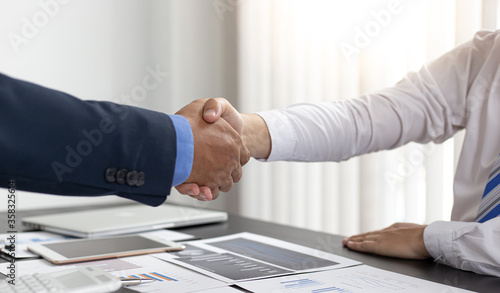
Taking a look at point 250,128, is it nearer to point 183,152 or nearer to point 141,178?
point 183,152

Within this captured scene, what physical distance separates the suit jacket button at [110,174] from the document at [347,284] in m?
0.25

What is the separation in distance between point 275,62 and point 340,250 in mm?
1572

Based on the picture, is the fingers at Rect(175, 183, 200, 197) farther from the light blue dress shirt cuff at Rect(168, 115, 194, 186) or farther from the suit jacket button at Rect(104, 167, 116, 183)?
the suit jacket button at Rect(104, 167, 116, 183)

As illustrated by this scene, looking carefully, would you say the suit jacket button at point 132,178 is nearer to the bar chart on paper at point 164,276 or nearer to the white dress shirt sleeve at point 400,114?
the bar chart on paper at point 164,276

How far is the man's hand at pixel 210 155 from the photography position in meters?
0.95

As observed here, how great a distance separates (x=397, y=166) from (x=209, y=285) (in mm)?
1335

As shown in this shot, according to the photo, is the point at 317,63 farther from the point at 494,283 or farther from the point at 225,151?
the point at 494,283

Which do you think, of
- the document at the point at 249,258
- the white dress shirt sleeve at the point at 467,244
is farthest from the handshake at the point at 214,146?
the white dress shirt sleeve at the point at 467,244

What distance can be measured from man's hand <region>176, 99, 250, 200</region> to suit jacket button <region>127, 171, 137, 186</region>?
0.17 m

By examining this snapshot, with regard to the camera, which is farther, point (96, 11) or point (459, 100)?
point (96, 11)

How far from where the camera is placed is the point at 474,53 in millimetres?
1204

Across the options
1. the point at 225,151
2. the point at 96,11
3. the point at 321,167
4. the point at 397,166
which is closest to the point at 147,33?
the point at 96,11

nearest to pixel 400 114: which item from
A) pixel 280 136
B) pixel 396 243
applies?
pixel 280 136

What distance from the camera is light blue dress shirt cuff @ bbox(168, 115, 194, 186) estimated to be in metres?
0.86
